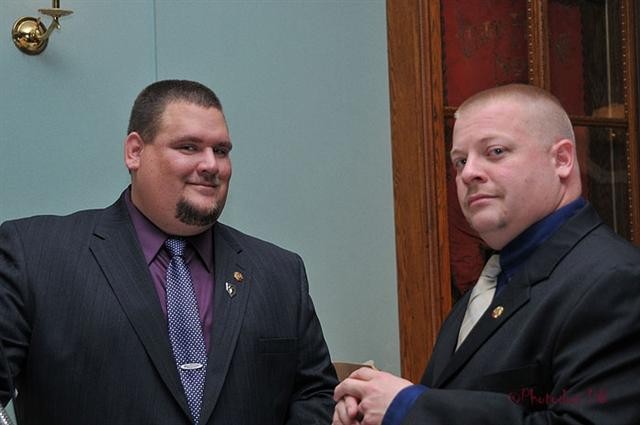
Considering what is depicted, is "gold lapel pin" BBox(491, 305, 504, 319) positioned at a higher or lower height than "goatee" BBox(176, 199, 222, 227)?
lower

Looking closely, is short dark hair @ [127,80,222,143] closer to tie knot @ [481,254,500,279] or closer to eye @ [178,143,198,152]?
eye @ [178,143,198,152]

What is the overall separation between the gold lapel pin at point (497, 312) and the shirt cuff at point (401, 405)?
19 centimetres

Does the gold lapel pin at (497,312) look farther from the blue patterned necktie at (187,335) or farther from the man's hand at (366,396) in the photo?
the blue patterned necktie at (187,335)

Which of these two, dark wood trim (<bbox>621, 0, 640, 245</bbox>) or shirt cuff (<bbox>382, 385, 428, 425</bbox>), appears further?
dark wood trim (<bbox>621, 0, 640, 245</bbox>)

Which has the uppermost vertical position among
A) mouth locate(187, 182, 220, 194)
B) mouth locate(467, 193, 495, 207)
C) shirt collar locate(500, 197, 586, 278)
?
mouth locate(187, 182, 220, 194)

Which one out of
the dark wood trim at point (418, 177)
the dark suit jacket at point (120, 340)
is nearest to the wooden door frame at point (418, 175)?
the dark wood trim at point (418, 177)

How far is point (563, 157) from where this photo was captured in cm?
176

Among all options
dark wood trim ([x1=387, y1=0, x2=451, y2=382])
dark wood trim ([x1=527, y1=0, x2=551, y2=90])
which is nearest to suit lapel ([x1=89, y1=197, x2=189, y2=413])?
dark wood trim ([x1=387, y1=0, x2=451, y2=382])

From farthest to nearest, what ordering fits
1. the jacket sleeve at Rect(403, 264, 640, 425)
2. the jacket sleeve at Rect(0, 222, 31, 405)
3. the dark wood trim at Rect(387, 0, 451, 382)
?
1. the dark wood trim at Rect(387, 0, 451, 382)
2. the jacket sleeve at Rect(0, 222, 31, 405)
3. the jacket sleeve at Rect(403, 264, 640, 425)

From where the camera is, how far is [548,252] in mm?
1703

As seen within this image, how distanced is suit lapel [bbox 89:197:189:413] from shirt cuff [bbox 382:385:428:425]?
0.66 metres

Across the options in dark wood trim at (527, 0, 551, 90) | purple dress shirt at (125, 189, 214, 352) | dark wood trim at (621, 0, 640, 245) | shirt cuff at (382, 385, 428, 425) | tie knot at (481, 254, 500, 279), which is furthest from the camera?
dark wood trim at (621, 0, 640, 245)

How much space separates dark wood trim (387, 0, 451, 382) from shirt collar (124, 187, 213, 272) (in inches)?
39.4

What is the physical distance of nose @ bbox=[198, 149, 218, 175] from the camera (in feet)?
7.51
